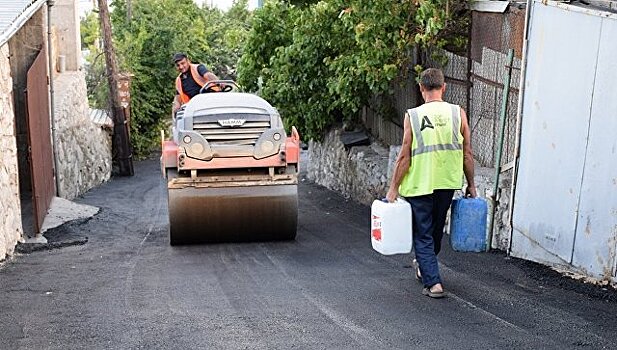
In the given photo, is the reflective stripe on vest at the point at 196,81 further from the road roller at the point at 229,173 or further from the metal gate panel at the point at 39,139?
the metal gate panel at the point at 39,139

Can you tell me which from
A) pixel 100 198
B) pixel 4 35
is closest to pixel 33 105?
pixel 4 35

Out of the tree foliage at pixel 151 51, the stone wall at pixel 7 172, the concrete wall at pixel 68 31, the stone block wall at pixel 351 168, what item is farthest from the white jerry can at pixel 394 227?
the tree foliage at pixel 151 51

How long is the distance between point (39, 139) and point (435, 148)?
7.85m

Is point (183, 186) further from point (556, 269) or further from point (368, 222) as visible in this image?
point (556, 269)

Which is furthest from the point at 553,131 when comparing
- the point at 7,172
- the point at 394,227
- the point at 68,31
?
the point at 68,31

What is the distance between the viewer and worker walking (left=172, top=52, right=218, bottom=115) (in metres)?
11.8

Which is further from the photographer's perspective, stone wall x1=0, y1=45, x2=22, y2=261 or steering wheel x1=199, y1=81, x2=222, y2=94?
steering wheel x1=199, y1=81, x2=222, y2=94

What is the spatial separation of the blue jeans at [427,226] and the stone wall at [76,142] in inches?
403

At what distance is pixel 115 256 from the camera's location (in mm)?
9477

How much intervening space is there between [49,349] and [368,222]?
6.97 meters

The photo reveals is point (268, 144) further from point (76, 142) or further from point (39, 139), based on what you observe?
point (76, 142)

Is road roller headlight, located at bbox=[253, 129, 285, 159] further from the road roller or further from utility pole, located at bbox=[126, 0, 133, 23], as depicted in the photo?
utility pole, located at bbox=[126, 0, 133, 23]

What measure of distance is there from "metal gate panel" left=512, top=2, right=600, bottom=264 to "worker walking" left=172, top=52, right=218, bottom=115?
16.9ft

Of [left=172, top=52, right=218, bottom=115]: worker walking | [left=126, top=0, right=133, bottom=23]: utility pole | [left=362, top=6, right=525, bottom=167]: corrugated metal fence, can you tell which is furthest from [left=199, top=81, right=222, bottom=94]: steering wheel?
[left=126, top=0, right=133, bottom=23]: utility pole
